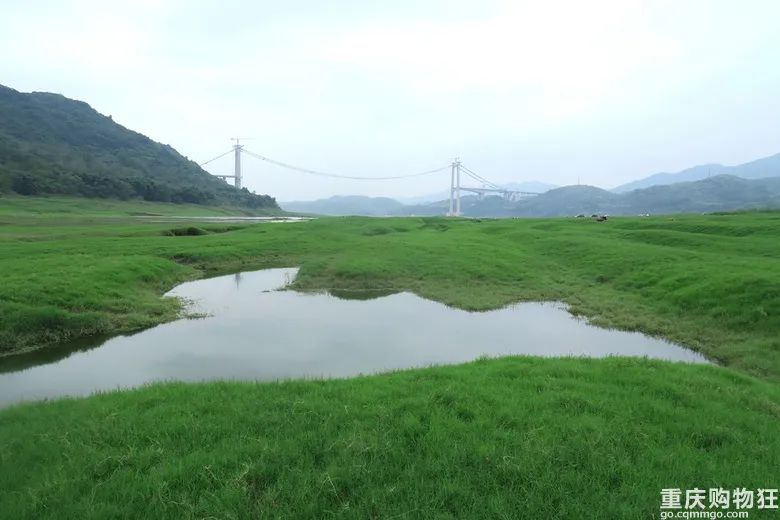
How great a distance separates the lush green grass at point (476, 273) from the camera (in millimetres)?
18062

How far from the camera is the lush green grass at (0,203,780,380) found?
59.3 feet

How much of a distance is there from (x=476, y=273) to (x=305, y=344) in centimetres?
1624

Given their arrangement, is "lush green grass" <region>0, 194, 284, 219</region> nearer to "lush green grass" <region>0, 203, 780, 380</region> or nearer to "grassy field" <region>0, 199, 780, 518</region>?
"lush green grass" <region>0, 203, 780, 380</region>

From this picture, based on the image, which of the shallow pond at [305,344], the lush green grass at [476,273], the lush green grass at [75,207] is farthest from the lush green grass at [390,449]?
the lush green grass at [75,207]

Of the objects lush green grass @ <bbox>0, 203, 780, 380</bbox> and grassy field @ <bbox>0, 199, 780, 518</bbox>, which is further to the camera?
lush green grass @ <bbox>0, 203, 780, 380</bbox>

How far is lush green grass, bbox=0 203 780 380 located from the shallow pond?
1.73m

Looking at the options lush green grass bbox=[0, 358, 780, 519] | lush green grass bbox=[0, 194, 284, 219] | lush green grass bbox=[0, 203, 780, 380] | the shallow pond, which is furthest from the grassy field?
lush green grass bbox=[0, 194, 284, 219]

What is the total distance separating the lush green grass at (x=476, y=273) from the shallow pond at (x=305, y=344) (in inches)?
68.3

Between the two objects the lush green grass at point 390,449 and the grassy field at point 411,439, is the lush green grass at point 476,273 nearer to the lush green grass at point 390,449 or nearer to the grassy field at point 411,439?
the grassy field at point 411,439

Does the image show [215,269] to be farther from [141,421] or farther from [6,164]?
[6,164]

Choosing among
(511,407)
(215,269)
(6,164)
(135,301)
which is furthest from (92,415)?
(6,164)

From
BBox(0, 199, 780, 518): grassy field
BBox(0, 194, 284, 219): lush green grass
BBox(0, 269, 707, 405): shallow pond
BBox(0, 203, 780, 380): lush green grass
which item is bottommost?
BBox(0, 269, 707, 405): shallow pond

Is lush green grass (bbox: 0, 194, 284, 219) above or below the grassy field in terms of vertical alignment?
above

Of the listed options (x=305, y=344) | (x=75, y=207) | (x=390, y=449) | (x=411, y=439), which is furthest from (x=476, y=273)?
(x=75, y=207)
